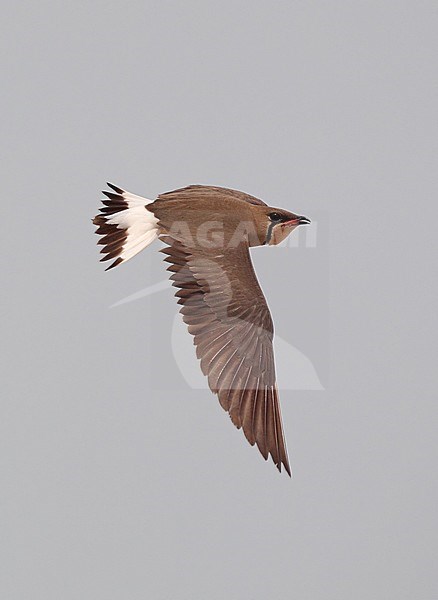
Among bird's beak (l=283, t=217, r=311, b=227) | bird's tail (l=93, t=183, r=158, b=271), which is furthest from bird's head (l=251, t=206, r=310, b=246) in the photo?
bird's tail (l=93, t=183, r=158, b=271)

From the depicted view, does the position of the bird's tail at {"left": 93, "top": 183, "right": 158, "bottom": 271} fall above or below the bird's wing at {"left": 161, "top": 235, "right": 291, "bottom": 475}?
above

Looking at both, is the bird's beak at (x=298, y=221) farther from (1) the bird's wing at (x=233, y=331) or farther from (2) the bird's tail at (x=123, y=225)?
(2) the bird's tail at (x=123, y=225)

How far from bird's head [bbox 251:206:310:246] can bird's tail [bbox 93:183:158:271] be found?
14 centimetres

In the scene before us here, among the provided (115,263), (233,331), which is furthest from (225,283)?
(115,263)

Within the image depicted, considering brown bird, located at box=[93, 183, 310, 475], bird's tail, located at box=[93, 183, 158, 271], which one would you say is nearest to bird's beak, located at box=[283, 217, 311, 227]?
brown bird, located at box=[93, 183, 310, 475]

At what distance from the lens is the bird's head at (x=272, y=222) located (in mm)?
1852

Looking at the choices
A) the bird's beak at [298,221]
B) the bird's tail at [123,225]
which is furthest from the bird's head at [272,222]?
the bird's tail at [123,225]

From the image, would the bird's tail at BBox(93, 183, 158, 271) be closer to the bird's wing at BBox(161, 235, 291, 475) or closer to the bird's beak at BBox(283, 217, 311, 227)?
the bird's wing at BBox(161, 235, 291, 475)

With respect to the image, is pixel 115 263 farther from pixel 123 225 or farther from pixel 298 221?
pixel 298 221

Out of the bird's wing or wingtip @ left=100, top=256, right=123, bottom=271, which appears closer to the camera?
the bird's wing

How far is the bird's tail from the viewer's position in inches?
73.6

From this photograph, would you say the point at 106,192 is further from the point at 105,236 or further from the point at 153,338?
the point at 153,338

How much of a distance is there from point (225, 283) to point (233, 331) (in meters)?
0.07

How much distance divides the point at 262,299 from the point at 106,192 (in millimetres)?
285
